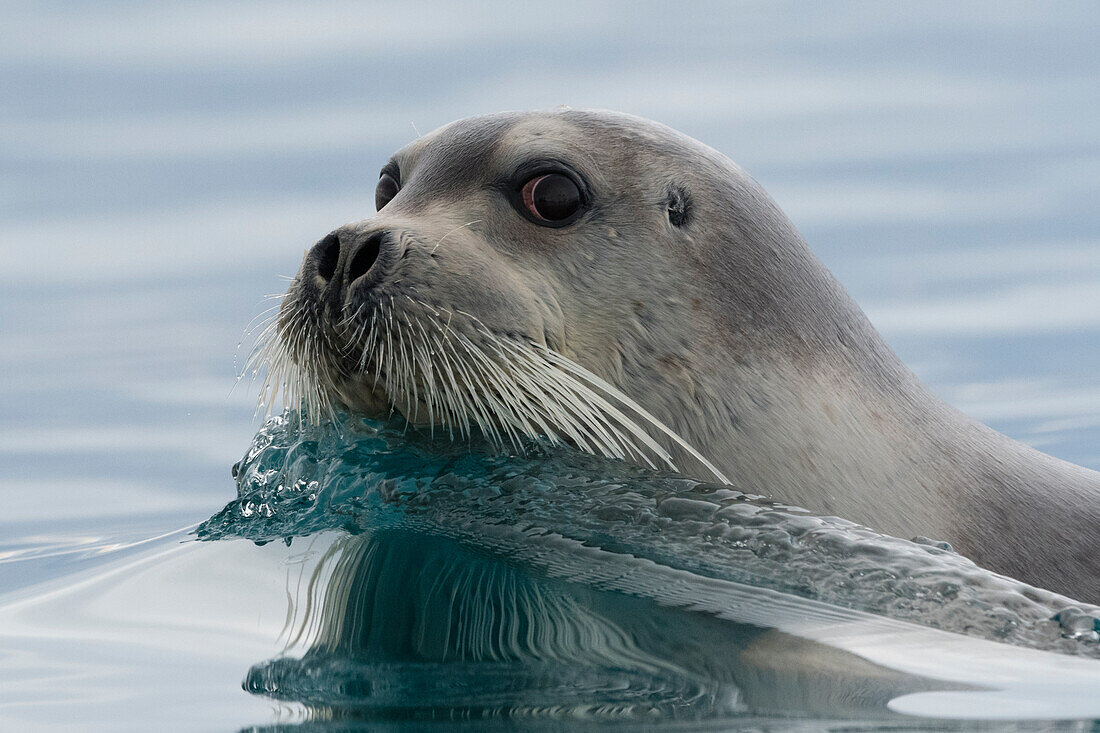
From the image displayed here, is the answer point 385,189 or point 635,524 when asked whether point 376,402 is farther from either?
point 385,189

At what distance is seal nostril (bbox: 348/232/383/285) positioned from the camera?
4.05 metres

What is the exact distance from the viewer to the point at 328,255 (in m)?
4.12

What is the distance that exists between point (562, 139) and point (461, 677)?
2206mm

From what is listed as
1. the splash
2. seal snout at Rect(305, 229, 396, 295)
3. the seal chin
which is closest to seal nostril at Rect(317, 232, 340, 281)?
seal snout at Rect(305, 229, 396, 295)

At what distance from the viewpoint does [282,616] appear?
3672mm

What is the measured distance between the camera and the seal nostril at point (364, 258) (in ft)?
13.3

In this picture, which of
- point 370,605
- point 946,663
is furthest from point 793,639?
point 370,605

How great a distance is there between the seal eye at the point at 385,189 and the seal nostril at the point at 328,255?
Answer: 0.99m

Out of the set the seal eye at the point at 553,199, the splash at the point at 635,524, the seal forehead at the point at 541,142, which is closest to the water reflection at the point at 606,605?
the splash at the point at 635,524

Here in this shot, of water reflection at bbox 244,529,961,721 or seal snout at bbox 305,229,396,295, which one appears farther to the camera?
seal snout at bbox 305,229,396,295

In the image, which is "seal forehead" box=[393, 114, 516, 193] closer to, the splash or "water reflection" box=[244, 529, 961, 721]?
the splash

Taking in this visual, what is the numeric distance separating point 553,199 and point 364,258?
0.69 meters

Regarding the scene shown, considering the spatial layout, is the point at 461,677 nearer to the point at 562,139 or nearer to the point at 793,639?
the point at 793,639

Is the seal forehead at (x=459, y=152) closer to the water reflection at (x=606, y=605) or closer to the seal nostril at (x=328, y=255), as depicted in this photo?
the seal nostril at (x=328, y=255)
